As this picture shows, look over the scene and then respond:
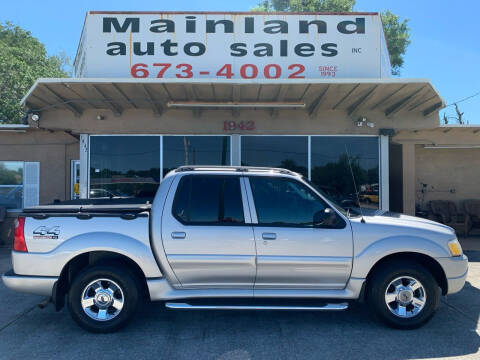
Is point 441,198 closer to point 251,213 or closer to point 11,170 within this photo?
point 251,213

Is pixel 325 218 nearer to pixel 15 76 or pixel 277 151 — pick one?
pixel 277 151

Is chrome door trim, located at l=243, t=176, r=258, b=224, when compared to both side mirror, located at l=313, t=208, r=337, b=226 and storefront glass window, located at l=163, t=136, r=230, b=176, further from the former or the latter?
storefront glass window, located at l=163, t=136, r=230, b=176

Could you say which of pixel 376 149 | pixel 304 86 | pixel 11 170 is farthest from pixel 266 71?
pixel 11 170

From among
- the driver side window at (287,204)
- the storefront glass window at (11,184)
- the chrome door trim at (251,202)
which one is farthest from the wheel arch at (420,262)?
the storefront glass window at (11,184)

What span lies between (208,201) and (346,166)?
5526 mm

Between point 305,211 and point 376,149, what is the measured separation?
17.9ft

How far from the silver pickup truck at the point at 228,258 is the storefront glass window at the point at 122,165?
447 centimetres

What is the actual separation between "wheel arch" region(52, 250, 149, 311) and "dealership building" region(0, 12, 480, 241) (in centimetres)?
365

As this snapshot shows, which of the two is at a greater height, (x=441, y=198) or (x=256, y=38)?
(x=256, y=38)

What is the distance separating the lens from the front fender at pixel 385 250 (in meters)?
4.33

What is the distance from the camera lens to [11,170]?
34.3ft

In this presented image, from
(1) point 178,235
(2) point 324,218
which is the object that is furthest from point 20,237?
(2) point 324,218

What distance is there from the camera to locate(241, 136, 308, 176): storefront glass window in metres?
9.02

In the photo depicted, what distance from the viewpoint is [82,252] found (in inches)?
169
